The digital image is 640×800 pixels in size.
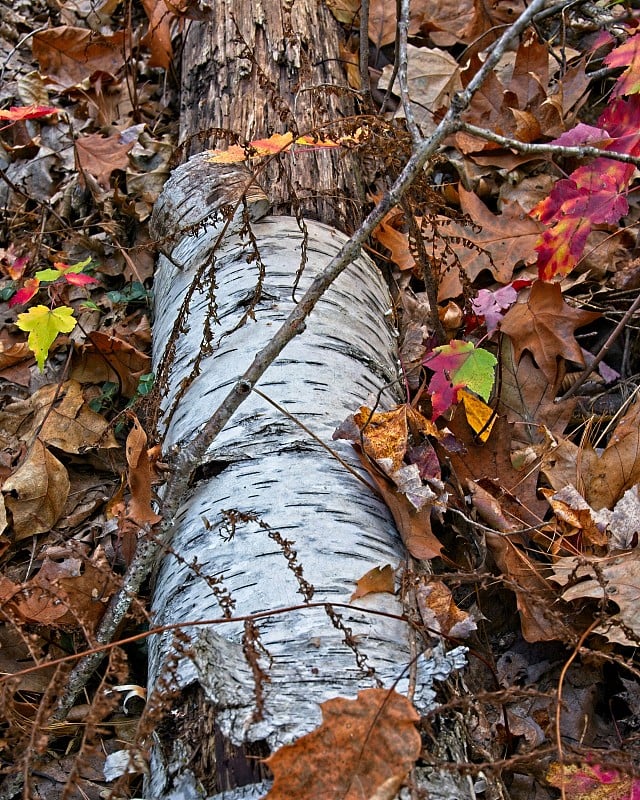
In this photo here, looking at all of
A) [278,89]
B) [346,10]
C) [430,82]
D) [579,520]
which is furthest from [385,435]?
[346,10]

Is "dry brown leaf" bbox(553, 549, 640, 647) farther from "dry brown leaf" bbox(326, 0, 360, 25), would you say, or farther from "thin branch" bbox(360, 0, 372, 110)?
"dry brown leaf" bbox(326, 0, 360, 25)

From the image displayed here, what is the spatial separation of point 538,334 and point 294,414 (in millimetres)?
937

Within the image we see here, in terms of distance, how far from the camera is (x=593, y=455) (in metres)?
1.93

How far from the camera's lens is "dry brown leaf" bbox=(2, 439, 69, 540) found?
2178 millimetres

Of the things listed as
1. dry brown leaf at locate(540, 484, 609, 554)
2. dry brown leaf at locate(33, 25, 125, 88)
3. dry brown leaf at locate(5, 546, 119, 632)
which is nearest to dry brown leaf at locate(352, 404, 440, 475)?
dry brown leaf at locate(540, 484, 609, 554)

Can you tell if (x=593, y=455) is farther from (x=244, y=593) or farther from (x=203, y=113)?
(x=203, y=113)

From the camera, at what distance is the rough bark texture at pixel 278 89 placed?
2457mm

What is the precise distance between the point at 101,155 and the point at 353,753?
265 cm

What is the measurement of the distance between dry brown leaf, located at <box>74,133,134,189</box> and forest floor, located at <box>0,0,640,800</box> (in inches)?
0.5

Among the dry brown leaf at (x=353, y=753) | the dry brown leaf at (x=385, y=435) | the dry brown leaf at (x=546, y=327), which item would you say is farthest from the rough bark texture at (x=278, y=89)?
the dry brown leaf at (x=353, y=753)

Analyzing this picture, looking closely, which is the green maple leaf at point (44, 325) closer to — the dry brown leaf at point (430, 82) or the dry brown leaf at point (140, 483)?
the dry brown leaf at point (140, 483)

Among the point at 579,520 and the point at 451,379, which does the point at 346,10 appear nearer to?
the point at 451,379

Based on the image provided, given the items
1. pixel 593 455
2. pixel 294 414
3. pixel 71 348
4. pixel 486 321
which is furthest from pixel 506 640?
pixel 71 348

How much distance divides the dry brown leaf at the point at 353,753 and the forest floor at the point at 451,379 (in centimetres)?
23
